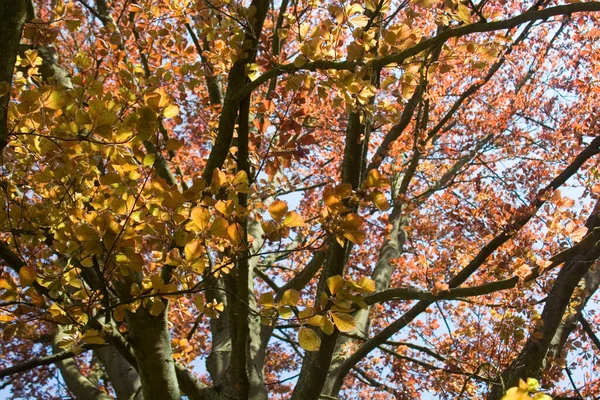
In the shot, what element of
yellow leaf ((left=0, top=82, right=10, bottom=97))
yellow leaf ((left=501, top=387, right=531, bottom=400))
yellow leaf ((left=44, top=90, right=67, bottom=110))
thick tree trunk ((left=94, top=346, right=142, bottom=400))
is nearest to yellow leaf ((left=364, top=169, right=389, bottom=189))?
yellow leaf ((left=501, top=387, right=531, bottom=400))

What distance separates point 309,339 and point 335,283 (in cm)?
25

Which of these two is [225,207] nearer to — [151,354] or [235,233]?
[235,233]

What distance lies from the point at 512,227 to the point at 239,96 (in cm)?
245

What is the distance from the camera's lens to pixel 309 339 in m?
1.65

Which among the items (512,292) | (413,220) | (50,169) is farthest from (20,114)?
(413,220)

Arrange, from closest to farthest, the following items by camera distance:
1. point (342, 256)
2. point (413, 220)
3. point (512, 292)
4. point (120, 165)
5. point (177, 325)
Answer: point (120, 165) < point (342, 256) < point (512, 292) < point (177, 325) < point (413, 220)

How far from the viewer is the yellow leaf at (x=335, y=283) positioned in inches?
60.9

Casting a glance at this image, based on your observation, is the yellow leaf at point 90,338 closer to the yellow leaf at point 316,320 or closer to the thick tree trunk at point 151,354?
the yellow leaf at point 316,320

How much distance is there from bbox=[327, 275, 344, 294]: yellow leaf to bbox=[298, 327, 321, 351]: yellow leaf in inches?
7.8

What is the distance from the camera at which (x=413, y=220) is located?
30.3 feet

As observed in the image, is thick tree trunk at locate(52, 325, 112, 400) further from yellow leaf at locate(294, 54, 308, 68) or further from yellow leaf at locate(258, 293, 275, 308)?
yellow leaf at locate(294, 54, 308, 68)

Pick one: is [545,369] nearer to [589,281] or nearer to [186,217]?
[589,281]

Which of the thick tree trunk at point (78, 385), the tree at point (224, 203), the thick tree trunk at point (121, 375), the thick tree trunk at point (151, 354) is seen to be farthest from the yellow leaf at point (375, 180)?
the thick tree trunk at point (78, 385)

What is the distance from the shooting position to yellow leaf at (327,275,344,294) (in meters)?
1.55
